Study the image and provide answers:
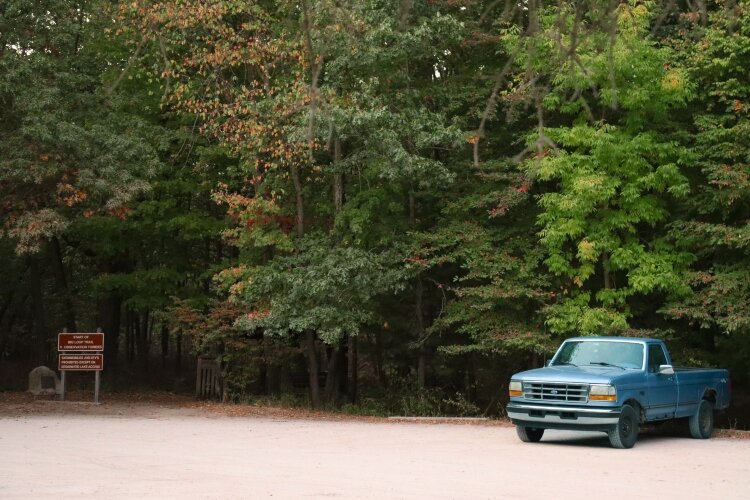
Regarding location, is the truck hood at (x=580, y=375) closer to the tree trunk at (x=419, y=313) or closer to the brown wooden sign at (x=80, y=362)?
the tree trunk at (x=419, y=313)

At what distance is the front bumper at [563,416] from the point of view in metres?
17.2

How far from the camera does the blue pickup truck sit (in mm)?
17312

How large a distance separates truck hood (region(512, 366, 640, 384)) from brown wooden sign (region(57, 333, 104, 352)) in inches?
548

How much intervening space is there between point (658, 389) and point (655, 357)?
72 cm

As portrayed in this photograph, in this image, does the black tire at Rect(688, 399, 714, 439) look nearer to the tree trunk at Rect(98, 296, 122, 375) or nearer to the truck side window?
the truck side window

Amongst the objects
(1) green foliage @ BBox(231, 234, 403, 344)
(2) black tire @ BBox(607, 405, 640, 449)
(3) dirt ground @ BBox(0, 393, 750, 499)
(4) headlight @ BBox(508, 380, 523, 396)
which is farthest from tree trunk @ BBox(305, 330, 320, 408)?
(2) black tire @ BBox(607, 405, 640, 449)

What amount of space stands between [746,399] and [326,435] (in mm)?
18651

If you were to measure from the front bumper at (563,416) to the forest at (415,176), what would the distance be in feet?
20.2

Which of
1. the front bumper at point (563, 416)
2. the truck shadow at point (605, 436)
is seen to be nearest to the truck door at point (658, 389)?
the truck shadow at point (605, 436)

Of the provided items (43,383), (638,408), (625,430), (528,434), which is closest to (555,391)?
(625,430)

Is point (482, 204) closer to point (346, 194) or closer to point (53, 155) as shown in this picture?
point (346, 194)

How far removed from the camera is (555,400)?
17.6 meters

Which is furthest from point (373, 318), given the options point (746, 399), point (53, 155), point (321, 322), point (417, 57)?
point (746, 399)

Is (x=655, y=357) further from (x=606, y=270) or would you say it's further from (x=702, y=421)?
(x=606, y=270)
